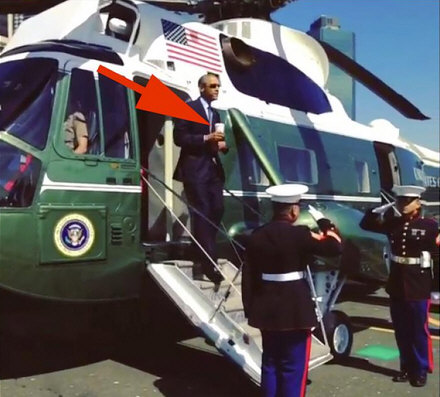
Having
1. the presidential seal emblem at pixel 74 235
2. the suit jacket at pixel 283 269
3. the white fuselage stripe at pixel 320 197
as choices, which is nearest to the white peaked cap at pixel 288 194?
the suit jacket at pixel 283 269

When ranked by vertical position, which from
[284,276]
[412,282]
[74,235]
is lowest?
[412,282]

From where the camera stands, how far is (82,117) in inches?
195

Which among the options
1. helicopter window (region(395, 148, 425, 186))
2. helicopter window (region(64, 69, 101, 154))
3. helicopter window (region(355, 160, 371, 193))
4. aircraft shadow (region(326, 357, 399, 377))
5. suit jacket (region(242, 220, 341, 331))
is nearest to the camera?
suit jacket (region(242, 220, 341, 331))

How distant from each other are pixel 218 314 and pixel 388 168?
576cm

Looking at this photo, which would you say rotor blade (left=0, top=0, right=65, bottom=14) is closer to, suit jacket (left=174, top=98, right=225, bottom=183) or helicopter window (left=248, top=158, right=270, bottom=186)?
suit jacket (left=174, top=98, right=225, bottom=183)

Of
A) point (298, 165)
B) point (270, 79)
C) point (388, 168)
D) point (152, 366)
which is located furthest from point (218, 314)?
point (388, 168)

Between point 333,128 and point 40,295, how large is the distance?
16.0 feet

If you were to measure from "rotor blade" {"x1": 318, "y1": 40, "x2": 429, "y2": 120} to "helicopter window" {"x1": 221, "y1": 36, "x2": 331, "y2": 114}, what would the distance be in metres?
0.80

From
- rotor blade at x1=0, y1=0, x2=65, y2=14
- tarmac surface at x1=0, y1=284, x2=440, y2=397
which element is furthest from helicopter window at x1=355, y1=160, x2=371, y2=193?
rotor blade at x1=0, y1=0, x2=65, y2=14

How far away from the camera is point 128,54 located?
18.7 feet

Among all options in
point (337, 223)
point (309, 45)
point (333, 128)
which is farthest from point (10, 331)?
point (309, 45)

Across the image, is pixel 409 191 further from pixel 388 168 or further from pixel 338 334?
pixel 388 168

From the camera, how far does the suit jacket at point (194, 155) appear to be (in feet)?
17.6

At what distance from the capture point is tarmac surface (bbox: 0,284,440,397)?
16.7 ft
